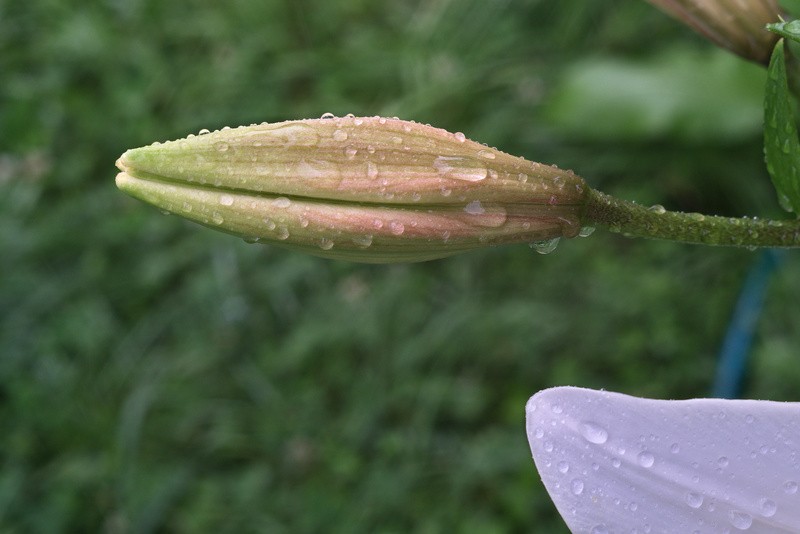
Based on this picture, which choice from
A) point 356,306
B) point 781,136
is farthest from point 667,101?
point 781,136

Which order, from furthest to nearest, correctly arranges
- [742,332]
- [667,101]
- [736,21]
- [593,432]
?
[667,101] → [742,332] → [736,21] → [593,432]

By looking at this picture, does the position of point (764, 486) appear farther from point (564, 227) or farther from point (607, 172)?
point (607, 172)

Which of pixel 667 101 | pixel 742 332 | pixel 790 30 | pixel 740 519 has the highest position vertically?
pixel 667 101

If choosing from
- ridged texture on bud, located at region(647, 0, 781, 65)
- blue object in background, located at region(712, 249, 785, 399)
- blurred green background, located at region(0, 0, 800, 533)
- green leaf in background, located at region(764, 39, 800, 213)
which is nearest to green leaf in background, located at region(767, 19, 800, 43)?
green leaf in background, located at region(764, 39, 800, 213)

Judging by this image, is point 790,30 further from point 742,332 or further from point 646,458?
point 742,332

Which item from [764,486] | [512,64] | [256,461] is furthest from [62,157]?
[764,486]
